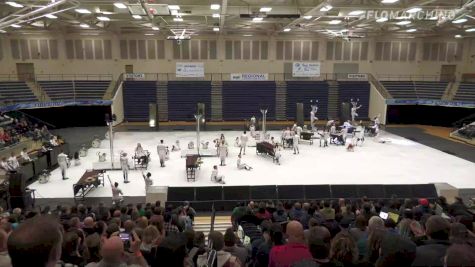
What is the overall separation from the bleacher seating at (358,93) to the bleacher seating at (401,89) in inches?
91.6

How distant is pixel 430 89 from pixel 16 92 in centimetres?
4021

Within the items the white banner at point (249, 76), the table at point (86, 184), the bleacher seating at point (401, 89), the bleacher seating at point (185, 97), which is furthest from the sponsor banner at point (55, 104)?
the bleacher seating at point (401, 89)

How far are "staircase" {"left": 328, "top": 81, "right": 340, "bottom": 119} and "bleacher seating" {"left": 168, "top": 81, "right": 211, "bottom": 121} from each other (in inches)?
516

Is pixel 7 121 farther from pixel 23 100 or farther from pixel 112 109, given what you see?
pixel 112 109

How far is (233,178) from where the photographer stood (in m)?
18.4

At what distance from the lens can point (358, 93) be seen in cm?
3962

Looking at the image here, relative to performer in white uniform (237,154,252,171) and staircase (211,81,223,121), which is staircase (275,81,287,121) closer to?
staircase (211,81,223,121)

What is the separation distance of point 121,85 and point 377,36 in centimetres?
2777

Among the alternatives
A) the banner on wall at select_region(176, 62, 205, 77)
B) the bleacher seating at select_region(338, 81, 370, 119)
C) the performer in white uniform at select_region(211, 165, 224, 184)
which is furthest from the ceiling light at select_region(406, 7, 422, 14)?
the banner on wall at select_region(176, 62, 205, 77)

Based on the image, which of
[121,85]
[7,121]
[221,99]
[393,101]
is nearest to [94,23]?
[121,85]

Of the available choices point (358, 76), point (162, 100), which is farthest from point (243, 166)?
point (358, 76)

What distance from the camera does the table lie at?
15502mm

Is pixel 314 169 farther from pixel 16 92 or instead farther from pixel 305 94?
pixel 16 92

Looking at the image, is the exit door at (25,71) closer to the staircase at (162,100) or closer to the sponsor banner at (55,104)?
the sponsor banner at (55,104)
